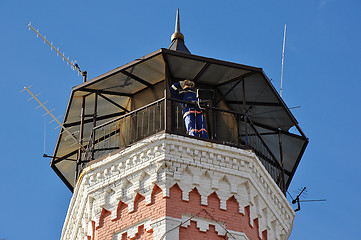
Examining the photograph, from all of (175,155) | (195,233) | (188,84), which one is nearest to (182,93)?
(188,84)

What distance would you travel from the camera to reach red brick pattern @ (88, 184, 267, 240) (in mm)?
20188

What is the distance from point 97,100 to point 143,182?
377 centimetres

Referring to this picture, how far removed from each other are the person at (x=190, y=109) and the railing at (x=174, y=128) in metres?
0.22

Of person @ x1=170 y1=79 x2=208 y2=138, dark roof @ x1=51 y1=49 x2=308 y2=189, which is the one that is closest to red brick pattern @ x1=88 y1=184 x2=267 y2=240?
person @ x1=170 y1=79 x2=208 y2=138

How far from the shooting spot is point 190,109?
2236 centimetres

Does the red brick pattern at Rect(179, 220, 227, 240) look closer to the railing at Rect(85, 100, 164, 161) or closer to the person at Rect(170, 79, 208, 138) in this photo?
the person at Rect(170, 79, 208, 138)

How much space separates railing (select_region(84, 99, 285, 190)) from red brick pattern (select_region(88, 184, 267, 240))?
1.57 metres

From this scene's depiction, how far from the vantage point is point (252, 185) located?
21.5 m

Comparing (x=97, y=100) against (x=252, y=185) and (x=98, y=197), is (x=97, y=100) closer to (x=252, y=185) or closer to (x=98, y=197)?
(x=98, y=197)

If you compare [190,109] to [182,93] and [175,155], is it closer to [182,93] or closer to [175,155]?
[182,93]

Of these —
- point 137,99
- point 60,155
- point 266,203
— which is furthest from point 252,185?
point 60,155

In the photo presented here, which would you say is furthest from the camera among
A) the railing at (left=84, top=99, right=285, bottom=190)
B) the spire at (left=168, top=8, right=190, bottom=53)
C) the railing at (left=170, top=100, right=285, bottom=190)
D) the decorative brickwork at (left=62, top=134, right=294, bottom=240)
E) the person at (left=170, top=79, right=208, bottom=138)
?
the spire at (left=168, top=8, right=190, bottom=53)

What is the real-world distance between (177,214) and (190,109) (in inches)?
122

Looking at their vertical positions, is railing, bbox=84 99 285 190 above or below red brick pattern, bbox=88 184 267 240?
above
